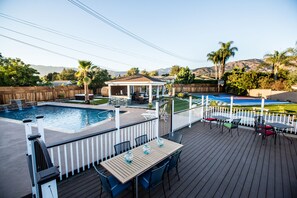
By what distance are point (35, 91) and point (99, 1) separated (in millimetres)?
13272

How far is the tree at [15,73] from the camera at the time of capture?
52.3 feet

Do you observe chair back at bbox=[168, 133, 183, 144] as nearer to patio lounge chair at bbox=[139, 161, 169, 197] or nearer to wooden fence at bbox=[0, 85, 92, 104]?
patio lounge chair at bbox=[139, 161, 169, 197]

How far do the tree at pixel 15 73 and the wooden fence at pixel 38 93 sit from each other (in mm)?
2373

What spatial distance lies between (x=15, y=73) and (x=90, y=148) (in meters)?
19.1

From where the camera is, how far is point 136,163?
8.30ft

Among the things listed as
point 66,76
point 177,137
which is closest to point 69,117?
point 177,137

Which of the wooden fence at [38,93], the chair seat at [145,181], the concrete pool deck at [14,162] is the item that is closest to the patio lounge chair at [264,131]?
the chair seat at [145,181]

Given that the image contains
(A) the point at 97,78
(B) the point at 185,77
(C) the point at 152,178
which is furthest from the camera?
(B) the point at 185,77

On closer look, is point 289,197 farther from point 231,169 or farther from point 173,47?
point 173,47

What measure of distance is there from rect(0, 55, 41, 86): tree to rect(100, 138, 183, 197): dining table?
69.0ft

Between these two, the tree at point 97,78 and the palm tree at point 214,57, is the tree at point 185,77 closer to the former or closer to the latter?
the palm tree at point 214,57

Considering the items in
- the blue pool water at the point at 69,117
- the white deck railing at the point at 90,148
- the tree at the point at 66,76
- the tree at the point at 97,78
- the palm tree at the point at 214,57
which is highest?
the palm tree at the point at 214,57

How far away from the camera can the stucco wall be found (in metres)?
17.8

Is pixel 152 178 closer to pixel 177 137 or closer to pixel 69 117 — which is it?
pixel 177 137
